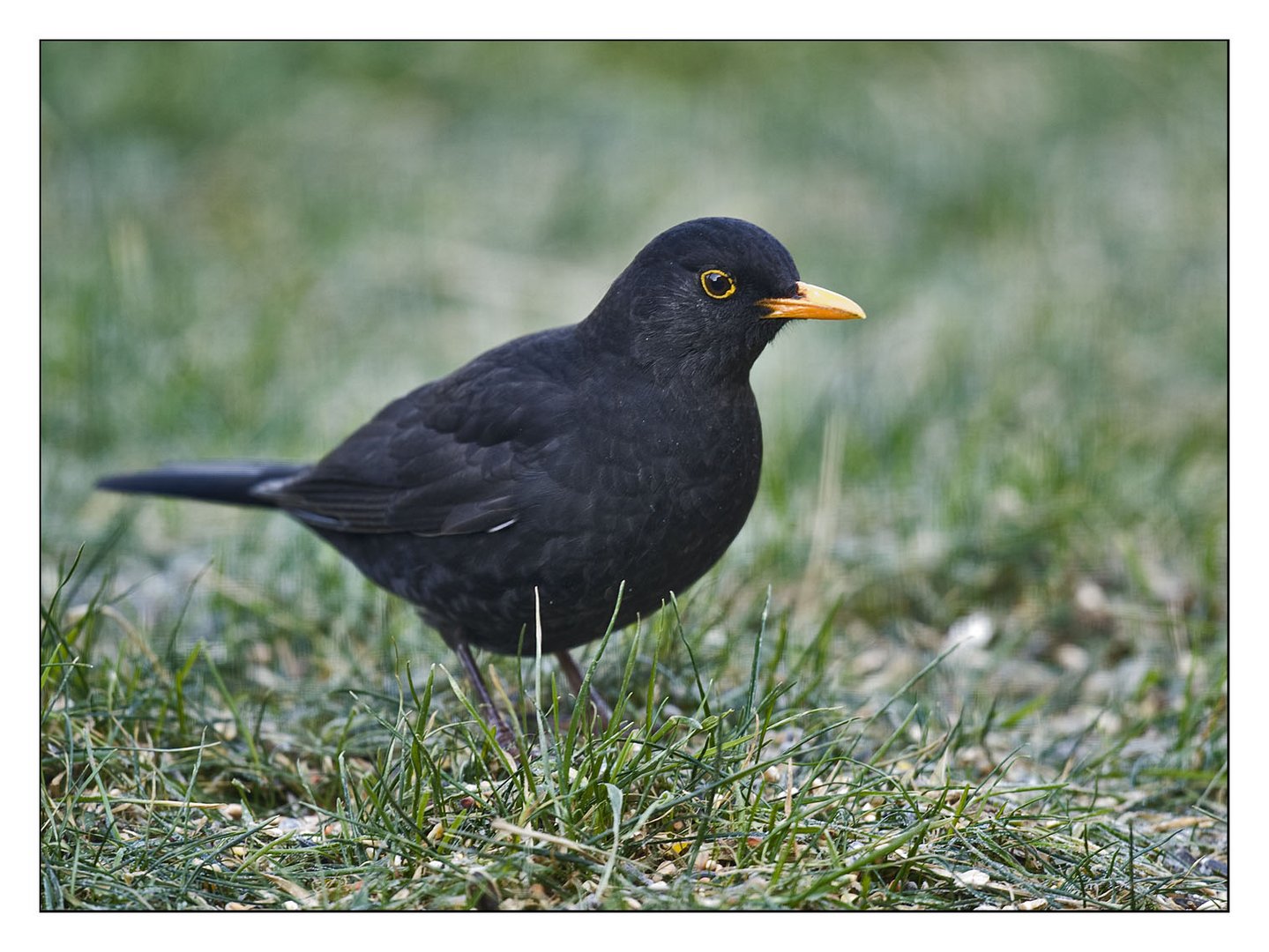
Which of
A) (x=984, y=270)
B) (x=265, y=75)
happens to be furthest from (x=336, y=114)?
(x=984, y=270)

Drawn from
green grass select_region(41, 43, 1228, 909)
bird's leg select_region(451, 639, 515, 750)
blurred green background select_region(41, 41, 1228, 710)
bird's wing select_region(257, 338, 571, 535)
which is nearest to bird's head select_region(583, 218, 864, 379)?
bird's wing select_region(257, 338, 571, 535)

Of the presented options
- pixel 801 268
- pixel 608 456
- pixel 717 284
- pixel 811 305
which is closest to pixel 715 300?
pixel 717 284

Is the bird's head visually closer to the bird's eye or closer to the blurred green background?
the bird's eye

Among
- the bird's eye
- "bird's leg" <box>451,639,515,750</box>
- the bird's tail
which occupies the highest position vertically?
the bird's eye

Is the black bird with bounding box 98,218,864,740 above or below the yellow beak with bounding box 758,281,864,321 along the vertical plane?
below

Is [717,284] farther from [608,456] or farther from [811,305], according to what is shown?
[608,456]

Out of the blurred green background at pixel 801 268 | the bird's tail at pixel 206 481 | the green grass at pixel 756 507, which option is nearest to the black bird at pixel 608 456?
the green grass at pixel 756 507
